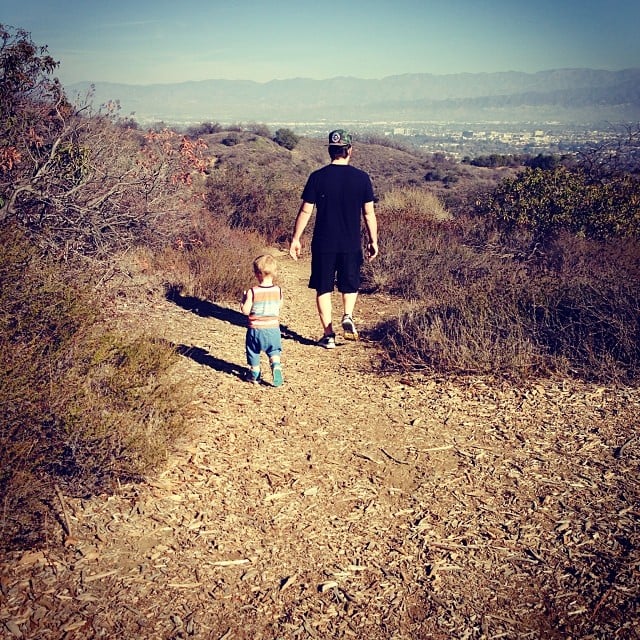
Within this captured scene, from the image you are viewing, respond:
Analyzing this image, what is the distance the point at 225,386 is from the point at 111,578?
2.33 metres

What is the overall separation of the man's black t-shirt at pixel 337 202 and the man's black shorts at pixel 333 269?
0.27ft

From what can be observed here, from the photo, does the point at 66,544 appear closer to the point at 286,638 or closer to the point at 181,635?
the point at 181,635

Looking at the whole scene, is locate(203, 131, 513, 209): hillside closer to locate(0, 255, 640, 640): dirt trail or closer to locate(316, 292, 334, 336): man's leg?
locate(316, 292, 334, 336): man's leg

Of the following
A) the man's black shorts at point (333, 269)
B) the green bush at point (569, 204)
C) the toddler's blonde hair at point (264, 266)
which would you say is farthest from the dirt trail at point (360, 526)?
the green bush at point (569, 204)

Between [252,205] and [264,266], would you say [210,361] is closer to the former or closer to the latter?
[264,266]

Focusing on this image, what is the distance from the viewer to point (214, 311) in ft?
24.7

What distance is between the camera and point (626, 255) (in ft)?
Answer: 28.0

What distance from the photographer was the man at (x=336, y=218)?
5637mm

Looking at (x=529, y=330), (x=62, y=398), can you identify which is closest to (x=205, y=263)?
(x=529, y=330)

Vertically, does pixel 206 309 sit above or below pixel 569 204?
below

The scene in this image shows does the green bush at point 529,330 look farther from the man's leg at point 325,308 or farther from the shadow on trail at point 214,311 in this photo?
the shadow on trail at point 214,311

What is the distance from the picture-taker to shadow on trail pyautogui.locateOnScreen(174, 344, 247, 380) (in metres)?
5.48

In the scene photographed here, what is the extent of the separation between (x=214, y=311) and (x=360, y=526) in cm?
466

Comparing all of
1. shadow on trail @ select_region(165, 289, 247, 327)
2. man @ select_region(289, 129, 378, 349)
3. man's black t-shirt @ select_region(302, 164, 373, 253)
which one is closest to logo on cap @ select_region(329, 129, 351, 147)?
man @ select_region(289, 129, 378, 349)
